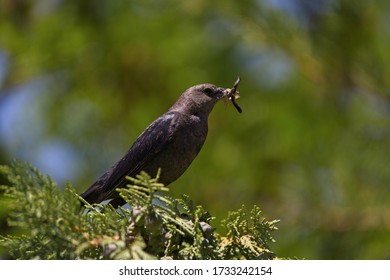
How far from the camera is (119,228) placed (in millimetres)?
2420

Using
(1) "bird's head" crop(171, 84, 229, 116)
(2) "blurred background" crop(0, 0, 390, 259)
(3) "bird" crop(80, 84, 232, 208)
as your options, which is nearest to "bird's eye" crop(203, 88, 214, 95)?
(1) "bird's head" crop(171, 84, 229, 116)

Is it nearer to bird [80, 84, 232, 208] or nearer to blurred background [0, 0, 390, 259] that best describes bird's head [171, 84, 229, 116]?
bird [80, 84, 232, 208]

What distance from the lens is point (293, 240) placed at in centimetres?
652

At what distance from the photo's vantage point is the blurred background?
6340mm

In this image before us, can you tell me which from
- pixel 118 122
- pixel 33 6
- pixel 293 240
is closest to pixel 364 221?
pixel 293 240

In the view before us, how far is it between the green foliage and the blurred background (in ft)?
9.76

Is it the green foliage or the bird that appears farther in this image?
the bird

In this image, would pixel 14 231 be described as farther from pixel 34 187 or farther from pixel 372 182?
pixel 34 187

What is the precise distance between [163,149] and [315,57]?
3.10m

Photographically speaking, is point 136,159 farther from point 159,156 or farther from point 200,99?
point 200,99

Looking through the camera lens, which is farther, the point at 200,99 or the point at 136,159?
the point at 200,99

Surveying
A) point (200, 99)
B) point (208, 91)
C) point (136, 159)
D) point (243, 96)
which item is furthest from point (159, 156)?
point (243, 96)

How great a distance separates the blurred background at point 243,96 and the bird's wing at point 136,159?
4.87 feet

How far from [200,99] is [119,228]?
7.44ft
